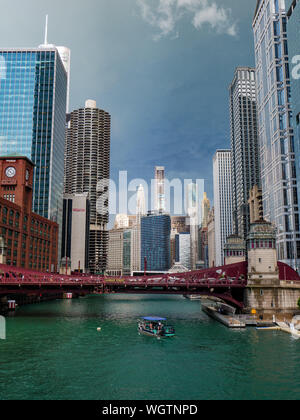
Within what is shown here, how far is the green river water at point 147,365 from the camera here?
29.4 meters

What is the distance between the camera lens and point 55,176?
628 ft

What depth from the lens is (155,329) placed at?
54.3 meters

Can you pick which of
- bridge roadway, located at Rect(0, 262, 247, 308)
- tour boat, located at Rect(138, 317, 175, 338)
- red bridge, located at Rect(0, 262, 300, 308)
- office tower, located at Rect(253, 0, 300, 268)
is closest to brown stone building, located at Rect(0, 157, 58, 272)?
bridge roadway, located at Rect(0, 262, 247, 308)

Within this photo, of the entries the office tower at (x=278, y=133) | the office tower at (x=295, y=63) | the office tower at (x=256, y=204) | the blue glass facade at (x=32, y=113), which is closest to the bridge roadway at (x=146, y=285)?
the office tower at (x=278, y=133)

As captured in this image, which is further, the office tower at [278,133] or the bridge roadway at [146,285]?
the office tower at [278,133]

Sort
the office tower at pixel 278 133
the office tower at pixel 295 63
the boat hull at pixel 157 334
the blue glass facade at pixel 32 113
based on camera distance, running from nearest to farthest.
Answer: the boat hull at pixel 157 334 → the office tower at pixel 295 63 → the office tower at pixel 278 133 → the blue glass facade at pixel 32 113

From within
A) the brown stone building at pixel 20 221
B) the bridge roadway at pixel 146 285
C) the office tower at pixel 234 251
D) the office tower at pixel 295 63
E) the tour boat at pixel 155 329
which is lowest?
the tour boat at pixel 155 329

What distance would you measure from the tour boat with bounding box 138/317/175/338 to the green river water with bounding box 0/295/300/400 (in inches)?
51.9

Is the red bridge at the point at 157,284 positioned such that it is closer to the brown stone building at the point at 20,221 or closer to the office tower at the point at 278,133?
the brown stone building at the point at 20,221

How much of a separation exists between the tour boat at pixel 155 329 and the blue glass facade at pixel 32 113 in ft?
434

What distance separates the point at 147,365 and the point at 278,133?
11702 centimetres

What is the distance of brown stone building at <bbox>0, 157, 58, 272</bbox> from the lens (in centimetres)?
10756
